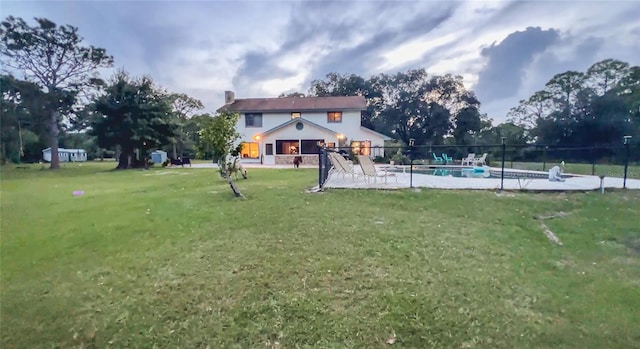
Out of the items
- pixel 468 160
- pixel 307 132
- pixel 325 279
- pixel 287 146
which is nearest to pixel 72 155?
pixel 287 146

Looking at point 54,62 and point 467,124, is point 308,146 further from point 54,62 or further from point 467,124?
point 54,62

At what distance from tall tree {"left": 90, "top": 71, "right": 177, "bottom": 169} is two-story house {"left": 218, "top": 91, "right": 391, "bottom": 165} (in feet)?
15.8

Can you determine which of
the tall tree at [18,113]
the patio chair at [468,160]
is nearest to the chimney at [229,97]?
the tall tree at [18,113]

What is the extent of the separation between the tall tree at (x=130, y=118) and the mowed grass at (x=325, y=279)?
1770 centimetres

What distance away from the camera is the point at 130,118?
72.2 feet

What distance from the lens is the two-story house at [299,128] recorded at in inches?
977

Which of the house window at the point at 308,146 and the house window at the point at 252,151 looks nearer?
the house window at the point at 308,146

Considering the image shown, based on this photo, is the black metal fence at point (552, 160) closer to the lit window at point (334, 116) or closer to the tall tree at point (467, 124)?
the lit window at point (334, 116)

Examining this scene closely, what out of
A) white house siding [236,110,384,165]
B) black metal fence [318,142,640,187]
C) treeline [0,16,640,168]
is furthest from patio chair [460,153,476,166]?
white house siding [236,110,384,165]

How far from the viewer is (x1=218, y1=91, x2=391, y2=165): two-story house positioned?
81.4 ft

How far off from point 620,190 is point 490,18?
4934mm

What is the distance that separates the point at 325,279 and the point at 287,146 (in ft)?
72.1

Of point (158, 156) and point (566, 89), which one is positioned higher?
point (566, 89)

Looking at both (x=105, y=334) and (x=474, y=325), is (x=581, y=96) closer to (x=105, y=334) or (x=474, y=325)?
(x=474, y=325)
